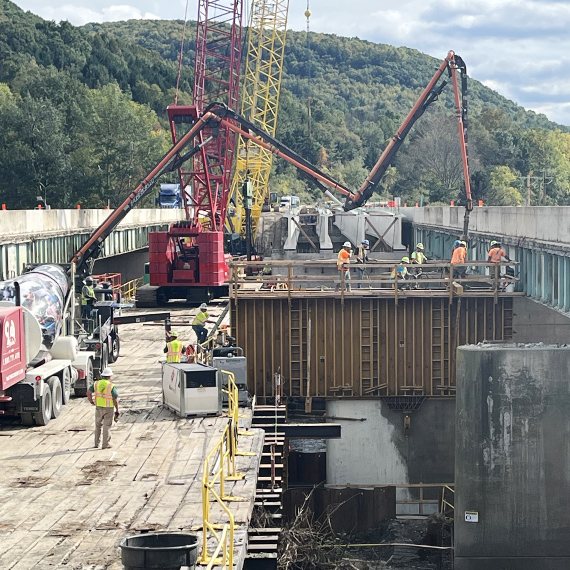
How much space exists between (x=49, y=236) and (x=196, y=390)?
22009 millimetres

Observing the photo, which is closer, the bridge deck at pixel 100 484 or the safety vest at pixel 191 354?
the bridge deck at pixel 100 484

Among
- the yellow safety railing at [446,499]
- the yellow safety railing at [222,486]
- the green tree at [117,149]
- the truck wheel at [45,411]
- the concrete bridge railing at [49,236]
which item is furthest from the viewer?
the green tree at [117,149]

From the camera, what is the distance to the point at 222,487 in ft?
53.4

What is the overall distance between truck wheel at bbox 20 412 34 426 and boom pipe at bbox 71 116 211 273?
21166 millimetres

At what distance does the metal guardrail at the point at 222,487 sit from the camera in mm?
12766

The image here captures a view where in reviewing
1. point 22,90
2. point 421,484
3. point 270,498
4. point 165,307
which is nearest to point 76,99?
point 22,90

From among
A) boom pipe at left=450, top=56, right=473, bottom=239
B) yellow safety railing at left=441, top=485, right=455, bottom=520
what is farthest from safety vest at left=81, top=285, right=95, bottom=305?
boom pipe at left=450, top=56, right=473, bottom=239

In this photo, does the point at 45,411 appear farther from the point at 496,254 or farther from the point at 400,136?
the point at 400,136

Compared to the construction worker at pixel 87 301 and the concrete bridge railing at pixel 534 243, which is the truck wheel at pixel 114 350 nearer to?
the construction worker at pixel 87 301

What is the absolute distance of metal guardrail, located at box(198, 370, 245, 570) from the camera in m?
12.8

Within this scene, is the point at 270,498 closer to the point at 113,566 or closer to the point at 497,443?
the point at 113,566

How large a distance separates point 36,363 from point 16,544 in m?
9.02

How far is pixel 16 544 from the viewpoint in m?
14.3

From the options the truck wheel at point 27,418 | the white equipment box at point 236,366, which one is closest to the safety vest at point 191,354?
the white equipment box at point 236,366
